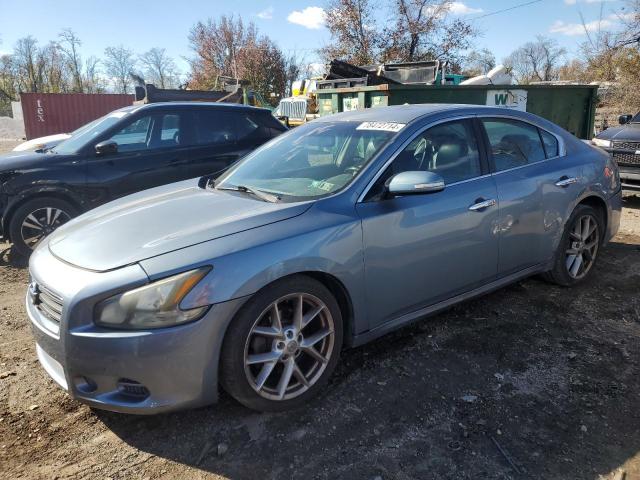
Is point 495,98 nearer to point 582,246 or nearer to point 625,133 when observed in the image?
point 625,133

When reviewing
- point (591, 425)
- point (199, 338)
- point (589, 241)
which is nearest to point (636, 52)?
point (589, 241)

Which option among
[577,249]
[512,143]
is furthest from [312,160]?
[577,249]

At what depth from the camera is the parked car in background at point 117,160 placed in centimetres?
577

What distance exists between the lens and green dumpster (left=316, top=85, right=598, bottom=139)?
26.5ft

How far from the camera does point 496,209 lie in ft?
11.9

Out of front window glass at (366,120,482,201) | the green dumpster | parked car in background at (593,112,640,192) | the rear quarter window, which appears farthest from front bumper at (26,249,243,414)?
parked car in background at (593,112,640,192)

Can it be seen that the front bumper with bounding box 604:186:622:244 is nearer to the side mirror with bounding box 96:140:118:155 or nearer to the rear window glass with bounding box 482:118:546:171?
the rear window glass with bounding box 482:118:546:171

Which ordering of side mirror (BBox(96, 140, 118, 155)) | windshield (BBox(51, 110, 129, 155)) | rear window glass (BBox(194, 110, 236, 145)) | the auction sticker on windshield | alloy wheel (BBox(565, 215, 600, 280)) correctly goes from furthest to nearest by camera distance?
1. rear window glass (BBox(194, 110, 236, 145))
2. windshield (BBox(51, 110, 129, 155))
3. side mirror (BBox(96, 140, 118, 155))
4. alloy wheel (BBox(565, 215, 600, 280))
5. the auction sticker on windshield

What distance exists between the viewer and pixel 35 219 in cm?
584

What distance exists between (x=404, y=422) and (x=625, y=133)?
295 inches

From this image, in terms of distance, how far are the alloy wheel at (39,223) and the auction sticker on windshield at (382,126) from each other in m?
4.07

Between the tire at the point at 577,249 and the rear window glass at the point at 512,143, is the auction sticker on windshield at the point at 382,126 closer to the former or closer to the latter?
the rear window glass at the point at 512,143

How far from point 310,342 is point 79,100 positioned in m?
25.1

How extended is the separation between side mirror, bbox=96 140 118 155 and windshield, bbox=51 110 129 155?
0.76 feet
